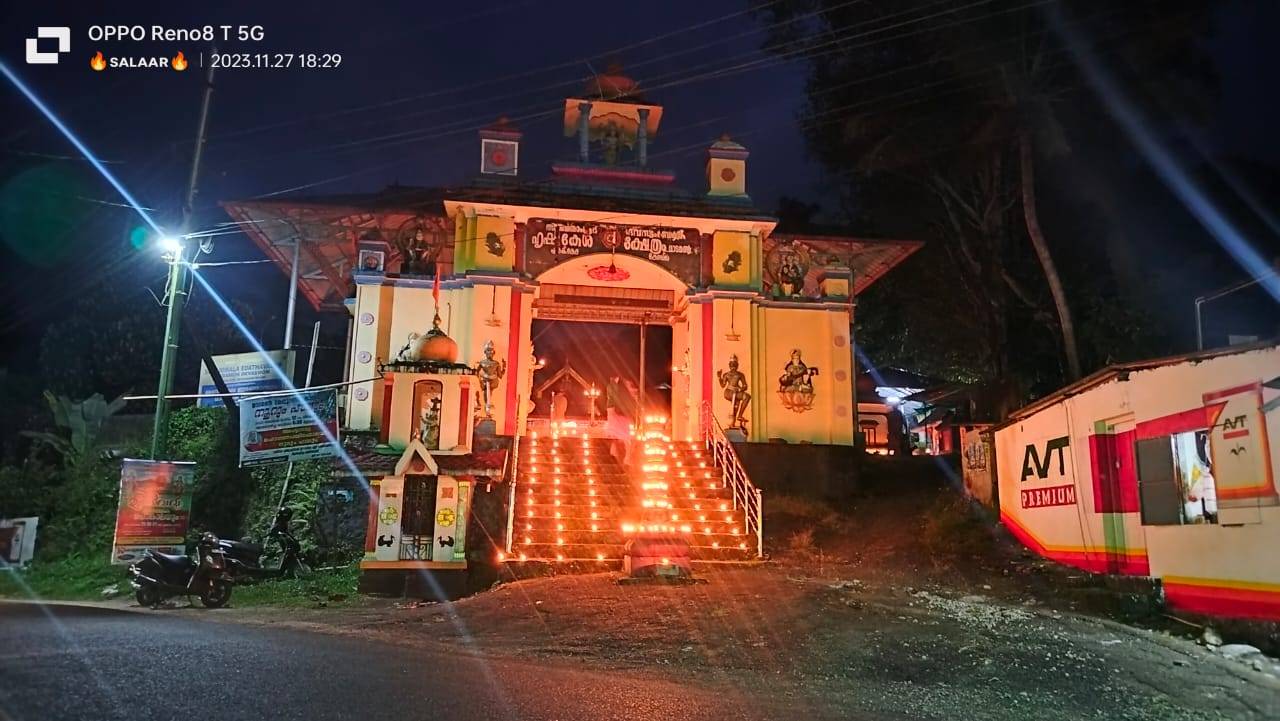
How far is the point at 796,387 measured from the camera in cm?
1977

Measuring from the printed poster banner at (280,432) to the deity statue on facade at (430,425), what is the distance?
8.06 feet

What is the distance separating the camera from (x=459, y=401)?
1495 centimetres

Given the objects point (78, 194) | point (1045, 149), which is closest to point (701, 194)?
point (1045, 149)

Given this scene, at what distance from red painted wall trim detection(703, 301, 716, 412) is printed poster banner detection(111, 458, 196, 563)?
10426 mm

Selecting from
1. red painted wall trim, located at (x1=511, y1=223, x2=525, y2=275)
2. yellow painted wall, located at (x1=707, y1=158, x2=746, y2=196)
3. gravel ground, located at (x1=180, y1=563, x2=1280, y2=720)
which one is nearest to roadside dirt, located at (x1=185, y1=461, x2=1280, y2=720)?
gravel ground, located at (x1=180, y1=563, x2=1280, y2=720)

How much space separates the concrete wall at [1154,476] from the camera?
25.4 ft

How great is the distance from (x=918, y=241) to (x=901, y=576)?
1203 cm

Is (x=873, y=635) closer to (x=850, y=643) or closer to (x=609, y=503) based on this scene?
(x=850, y=643)

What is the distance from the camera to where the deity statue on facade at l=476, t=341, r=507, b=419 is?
60.4ft

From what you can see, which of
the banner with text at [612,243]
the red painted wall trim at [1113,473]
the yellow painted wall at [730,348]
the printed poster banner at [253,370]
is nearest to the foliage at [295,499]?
the printed poster banner at [253,370]

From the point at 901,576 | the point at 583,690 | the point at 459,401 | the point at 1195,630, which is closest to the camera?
the point at 583,690

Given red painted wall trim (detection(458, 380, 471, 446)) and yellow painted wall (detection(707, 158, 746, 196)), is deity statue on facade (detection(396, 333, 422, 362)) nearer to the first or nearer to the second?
red painted wall trim (detection(458, 380, 471, 446))

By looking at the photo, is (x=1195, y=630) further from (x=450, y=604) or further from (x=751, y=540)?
(x=450, y=604)

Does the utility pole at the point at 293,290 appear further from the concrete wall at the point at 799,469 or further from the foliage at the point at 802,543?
the foliage at the point at 802,543
